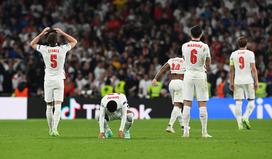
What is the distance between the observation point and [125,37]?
3759 cm

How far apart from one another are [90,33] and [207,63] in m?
19.7

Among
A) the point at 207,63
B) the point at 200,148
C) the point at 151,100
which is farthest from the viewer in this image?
the point at 151,100

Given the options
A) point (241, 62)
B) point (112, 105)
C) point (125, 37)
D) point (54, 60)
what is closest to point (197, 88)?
point (112, 105)

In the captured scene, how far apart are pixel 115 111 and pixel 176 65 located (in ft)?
14.2

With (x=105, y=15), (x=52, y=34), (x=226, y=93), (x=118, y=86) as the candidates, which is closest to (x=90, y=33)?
(x=105, y=15)

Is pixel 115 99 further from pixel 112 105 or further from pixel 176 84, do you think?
pixel 176 84

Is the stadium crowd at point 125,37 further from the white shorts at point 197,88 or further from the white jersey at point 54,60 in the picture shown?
the white shorts at point 197,88

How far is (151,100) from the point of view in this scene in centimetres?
3241

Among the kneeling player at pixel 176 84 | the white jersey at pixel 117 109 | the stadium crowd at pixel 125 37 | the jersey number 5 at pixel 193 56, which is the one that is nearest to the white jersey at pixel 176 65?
the kneeling player at pixel 176 84

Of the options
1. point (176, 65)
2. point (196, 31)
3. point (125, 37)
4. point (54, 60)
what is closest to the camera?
point (196, 31)

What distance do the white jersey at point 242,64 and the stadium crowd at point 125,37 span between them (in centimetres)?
1055

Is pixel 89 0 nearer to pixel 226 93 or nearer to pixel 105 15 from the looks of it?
pixel 105 15

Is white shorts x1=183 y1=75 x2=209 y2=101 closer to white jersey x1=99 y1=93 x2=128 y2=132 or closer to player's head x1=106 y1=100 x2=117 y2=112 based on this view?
white jersey x1=99 y1=93 x2=128 y2=132

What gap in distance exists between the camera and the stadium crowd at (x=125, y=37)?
34.3 metres
